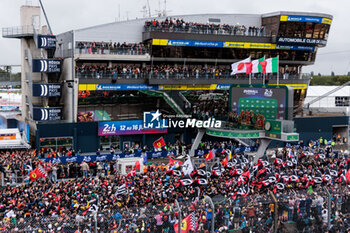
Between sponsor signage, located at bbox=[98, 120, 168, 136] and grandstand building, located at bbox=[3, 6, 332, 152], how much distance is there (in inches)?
4.3

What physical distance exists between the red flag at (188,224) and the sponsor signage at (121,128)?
31155mm

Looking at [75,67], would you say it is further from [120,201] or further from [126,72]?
[120,201]

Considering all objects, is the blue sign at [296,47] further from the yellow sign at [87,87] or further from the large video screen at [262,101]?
the yellow sign at [87,87]

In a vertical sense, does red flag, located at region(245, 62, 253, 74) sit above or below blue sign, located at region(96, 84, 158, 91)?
above

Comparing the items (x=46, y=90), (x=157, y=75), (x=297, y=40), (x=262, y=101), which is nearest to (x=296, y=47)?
(x=297, y=40)

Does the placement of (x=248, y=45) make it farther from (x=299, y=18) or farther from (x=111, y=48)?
(x=111, y=48)

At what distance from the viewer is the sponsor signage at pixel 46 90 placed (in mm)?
45594

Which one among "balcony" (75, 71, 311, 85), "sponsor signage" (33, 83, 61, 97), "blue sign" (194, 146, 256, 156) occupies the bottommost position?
"blue sign" (194, 146, 256, 156)

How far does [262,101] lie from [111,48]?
58.5 ft

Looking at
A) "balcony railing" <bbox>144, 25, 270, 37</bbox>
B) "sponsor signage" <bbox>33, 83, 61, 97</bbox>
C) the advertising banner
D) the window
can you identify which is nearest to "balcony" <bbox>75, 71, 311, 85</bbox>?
"sponsor signage" <bbox>33, 83, 61, 97</bbox>

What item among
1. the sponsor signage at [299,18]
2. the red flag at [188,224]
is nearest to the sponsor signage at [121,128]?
the sponsor signage at [299,18]

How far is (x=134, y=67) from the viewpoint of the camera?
50.1 metres

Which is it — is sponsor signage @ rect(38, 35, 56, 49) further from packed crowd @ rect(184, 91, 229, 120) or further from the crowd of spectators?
packed crowd @ rect(184, 91, 229, 120)

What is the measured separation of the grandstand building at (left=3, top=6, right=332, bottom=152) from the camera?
46.2 meters
